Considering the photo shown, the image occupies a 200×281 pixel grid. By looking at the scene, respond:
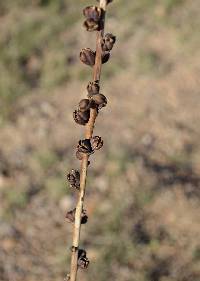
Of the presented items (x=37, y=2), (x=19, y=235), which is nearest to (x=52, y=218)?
(x=19, y=235)

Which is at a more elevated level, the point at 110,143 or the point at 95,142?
the point at 110,143

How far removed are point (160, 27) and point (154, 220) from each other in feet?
12.4

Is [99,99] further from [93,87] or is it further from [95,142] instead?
[95,142]

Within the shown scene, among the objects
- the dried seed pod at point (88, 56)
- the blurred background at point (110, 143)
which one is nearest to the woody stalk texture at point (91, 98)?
the dried seed pod at point (88, 56)

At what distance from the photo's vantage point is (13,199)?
5.98m

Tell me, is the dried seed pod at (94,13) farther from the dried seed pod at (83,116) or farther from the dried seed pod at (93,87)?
the dried seed pod at (83,116)

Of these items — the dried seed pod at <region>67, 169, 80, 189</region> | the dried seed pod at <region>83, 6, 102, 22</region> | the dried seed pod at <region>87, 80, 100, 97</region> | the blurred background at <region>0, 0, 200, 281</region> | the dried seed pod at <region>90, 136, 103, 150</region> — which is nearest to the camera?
the dried seed pod at <region>83, 6, 102, 22</region>

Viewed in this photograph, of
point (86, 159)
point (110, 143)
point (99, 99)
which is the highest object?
point (110, 143)

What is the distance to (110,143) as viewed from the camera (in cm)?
670

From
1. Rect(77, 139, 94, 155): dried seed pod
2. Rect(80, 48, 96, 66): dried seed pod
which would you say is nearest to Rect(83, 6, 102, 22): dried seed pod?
Rect(80, 48, 96, 66): dried seed pod

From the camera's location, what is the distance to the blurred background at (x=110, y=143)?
17.5ft

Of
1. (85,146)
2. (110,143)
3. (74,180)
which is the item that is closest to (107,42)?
(85,146)

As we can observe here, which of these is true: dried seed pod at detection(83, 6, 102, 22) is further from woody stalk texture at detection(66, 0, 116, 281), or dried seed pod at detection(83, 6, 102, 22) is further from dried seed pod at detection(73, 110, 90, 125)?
dried seed pod at detection(73, 110, 90, 125)

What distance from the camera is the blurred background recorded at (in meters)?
5.34
